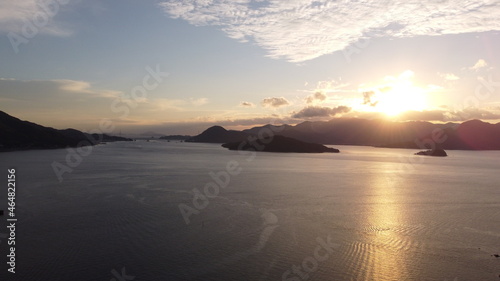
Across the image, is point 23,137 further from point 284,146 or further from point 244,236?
point 244,236

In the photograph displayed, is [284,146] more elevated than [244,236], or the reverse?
[284,146]

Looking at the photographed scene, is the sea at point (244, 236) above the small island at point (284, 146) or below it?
below

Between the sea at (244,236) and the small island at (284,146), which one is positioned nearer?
the sea at (244,236)

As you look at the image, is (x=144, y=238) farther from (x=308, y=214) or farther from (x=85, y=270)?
(x=308, y=214)

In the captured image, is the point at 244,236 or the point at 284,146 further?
the point at 284,146

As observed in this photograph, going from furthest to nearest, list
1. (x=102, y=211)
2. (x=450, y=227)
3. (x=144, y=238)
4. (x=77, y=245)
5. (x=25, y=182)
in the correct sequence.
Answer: (x=25, y=182) < (x=102, y=211) < (x=450, y=227) < (x=144, y=238) < (x=77, y=245)

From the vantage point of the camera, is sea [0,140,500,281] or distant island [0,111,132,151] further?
distant island [0,111,132,151]

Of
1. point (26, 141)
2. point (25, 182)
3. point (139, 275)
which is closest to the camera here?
point (139, 275)

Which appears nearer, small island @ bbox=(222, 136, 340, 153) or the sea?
the sea

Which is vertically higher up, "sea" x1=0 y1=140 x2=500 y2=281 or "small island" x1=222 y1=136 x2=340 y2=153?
"small island" x1=222 y1=136 x2=340 y2=153

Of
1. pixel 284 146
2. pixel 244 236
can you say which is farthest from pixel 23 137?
pixel 244 236

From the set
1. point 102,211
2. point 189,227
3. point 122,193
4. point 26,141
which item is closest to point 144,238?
point 189,227
